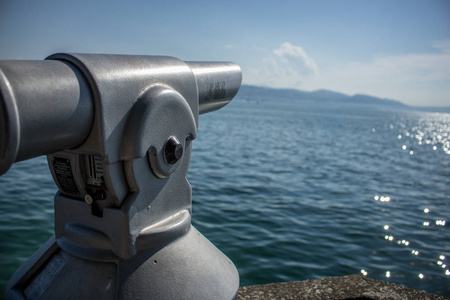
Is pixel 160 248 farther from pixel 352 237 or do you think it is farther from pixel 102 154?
pixel 352 237

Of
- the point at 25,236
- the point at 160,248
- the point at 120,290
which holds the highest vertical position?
the point at 160,248

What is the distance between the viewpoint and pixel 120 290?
1.60 meters

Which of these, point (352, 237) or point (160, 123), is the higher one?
point (160, 123)

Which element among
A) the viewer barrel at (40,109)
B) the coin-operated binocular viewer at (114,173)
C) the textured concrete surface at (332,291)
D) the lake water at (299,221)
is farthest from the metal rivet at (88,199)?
the lake water at (299,221)

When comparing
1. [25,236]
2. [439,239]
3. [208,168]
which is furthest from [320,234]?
[208,168]

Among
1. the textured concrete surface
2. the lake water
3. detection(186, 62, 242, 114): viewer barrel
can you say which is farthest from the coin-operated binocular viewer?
the lake water

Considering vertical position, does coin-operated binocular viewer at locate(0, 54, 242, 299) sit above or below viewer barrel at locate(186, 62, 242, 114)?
below

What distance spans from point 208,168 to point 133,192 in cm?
1019

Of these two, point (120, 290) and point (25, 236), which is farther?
point (25, 236)

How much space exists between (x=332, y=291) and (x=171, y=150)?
61.1 inches

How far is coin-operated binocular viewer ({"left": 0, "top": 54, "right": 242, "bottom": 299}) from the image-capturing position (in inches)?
52.1

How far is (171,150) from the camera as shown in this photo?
167 cm

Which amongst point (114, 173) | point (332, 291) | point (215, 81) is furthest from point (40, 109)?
point (332, 291)

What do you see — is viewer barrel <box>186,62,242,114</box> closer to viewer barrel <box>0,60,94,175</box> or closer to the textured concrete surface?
viewer barrel <box>0,60,94,175</box>
